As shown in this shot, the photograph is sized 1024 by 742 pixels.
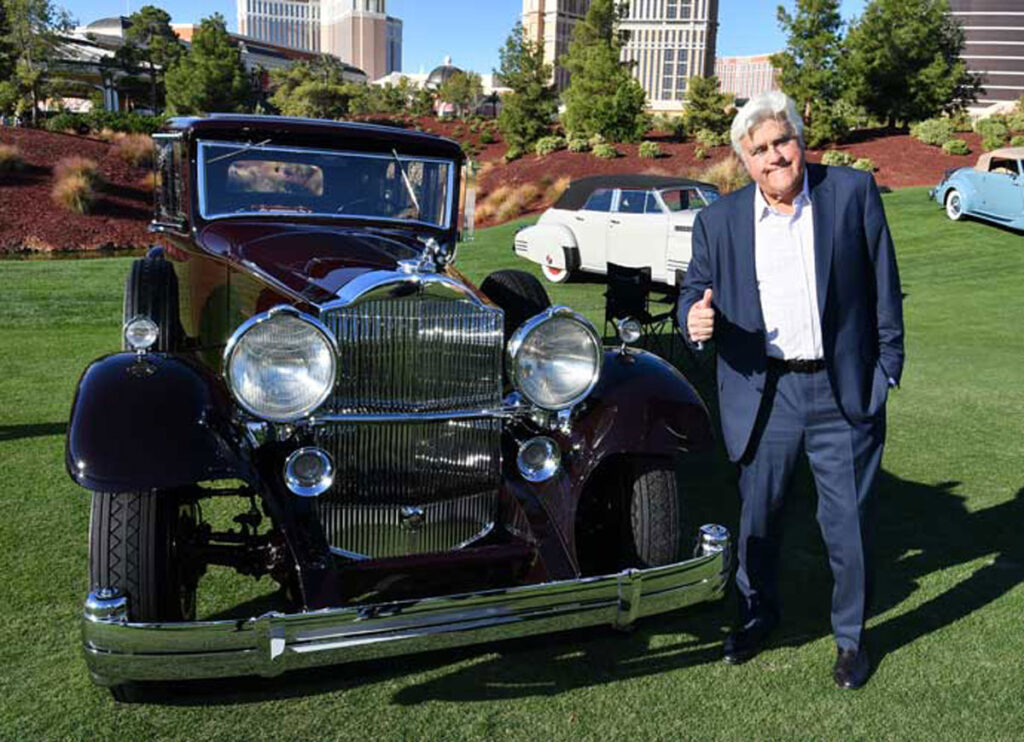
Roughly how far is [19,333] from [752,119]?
7.98 metres

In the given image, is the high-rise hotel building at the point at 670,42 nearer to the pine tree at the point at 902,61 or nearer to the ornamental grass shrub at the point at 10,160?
the pine tree at the point at 902,61

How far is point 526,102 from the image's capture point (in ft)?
113

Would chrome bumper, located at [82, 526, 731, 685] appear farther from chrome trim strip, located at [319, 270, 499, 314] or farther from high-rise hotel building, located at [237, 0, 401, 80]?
high-rise hotel building, located at [237, 0, 401, 80]

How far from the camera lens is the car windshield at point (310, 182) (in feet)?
13.5

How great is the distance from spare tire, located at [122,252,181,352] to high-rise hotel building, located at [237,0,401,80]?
6061 inches

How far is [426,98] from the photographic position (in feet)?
190

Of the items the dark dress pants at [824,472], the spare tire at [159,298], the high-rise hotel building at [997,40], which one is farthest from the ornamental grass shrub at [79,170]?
the high-rise hotel building at [997,40]

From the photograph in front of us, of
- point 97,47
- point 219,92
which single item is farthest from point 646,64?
point 219,92

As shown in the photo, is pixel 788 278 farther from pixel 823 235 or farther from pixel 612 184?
pixel 612 184

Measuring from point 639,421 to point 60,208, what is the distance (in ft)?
79.0

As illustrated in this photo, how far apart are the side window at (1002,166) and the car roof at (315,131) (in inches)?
622

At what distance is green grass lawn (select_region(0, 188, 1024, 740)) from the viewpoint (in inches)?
105

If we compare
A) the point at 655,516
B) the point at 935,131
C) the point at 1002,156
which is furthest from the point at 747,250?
the point at 935,131

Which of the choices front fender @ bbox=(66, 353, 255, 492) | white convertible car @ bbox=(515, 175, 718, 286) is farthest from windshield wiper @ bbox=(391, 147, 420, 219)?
white convertible car @ bbox=(515, 175, 718, 286)
